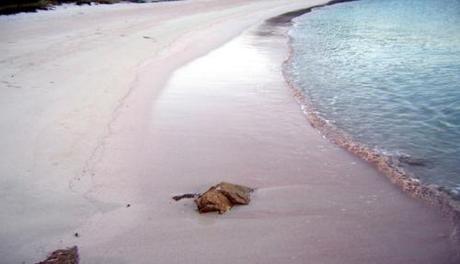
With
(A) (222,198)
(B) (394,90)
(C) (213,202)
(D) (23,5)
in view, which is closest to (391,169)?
(A) (222,198)

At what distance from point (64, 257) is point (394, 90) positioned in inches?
342

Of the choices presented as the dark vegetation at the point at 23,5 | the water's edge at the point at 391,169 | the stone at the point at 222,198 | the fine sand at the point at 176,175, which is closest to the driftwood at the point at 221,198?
the stone at the point at 222,198

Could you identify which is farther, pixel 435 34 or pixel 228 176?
pixel 435 34

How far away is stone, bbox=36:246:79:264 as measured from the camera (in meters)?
4.07

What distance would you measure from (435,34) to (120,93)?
16975 millimetres

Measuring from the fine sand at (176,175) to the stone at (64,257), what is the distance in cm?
10

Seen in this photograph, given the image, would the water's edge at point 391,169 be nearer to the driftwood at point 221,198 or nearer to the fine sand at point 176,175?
the fine sand at point 176,175

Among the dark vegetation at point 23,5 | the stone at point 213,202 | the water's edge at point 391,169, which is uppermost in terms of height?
the dark vegetation at point 23,5

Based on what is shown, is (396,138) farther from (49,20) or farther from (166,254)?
(49,20)

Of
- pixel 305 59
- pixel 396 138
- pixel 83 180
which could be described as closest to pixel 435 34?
pixel 305 59

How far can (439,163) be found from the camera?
6.56 metres

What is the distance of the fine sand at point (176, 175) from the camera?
4.43m

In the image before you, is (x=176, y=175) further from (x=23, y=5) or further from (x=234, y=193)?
(x=23, y=5)

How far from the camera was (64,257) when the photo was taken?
163 inches
